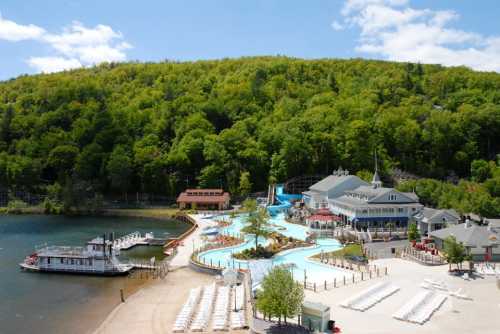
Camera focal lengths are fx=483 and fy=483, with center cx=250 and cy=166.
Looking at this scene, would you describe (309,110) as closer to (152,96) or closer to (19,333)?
(152,96)

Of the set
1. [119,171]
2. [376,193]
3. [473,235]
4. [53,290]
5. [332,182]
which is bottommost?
[53,290]

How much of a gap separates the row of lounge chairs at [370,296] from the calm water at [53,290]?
43.6 feet

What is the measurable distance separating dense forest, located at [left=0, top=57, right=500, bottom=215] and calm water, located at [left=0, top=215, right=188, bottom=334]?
2100cm

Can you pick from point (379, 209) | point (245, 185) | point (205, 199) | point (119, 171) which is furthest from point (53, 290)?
point (119, 171)

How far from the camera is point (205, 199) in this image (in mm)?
66500

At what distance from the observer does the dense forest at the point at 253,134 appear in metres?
73.8

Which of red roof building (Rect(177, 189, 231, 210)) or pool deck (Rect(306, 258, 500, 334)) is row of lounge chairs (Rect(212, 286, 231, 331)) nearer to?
pool deck (Rect(306, 258, 500, 334))

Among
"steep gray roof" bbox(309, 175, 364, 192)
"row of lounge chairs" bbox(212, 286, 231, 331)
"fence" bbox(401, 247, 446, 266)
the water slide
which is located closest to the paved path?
the water slide

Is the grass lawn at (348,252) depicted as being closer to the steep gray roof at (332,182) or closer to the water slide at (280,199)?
the steep gray roof at (332,182)

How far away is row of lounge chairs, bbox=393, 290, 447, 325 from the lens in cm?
2233

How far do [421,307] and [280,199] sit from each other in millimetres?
42859

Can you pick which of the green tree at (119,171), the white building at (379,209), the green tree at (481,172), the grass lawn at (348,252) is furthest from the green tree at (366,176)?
the green tree at (119,171)

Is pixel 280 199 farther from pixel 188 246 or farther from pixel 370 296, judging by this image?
pixel 370 296

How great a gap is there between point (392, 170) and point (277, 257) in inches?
1703
